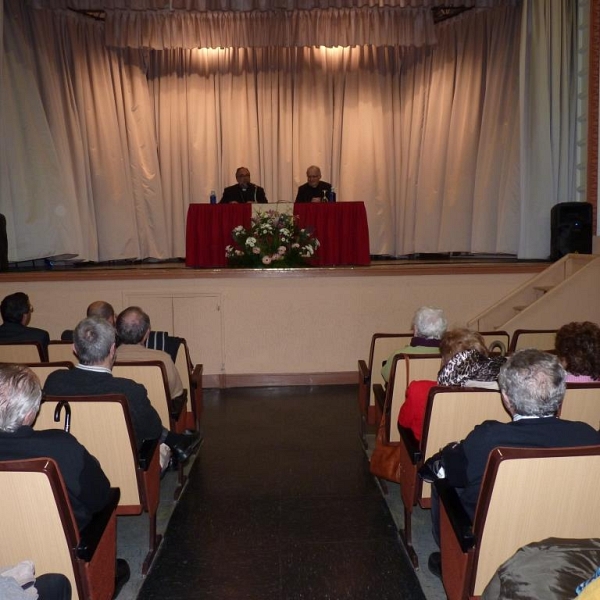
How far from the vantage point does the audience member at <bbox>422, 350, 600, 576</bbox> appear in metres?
1.90

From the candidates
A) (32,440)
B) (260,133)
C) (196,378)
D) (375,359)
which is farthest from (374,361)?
(260,133)

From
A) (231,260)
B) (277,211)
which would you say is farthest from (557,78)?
(231,260)

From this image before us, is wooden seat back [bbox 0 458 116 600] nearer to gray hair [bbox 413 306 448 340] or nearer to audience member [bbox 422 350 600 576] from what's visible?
audience member [bbox 422 350 600 576]

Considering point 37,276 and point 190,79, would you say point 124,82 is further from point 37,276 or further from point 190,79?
point 37,276

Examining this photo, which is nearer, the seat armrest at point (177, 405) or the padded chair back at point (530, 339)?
the seat armrest at point (177, 405)

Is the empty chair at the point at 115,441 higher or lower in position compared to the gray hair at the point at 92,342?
lower

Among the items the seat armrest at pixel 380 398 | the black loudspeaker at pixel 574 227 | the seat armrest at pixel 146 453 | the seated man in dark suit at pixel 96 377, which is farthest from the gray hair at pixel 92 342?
the black loudspeaker at pixel 574 227

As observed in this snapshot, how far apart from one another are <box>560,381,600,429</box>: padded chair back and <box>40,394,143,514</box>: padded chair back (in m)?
1.73

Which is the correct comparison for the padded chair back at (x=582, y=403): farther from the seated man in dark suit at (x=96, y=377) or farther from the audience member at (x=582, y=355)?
the seated man in dark suit at (x=96, y=377)

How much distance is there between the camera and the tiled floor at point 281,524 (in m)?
2.61

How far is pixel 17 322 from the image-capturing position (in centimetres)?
422

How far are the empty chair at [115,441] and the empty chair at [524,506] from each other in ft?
4.25

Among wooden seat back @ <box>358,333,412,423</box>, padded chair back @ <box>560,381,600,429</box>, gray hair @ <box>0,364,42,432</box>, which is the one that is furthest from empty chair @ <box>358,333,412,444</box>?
gray hair @ <box>0,364,42,432</box>

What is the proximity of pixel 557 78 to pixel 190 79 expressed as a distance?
5321mm
